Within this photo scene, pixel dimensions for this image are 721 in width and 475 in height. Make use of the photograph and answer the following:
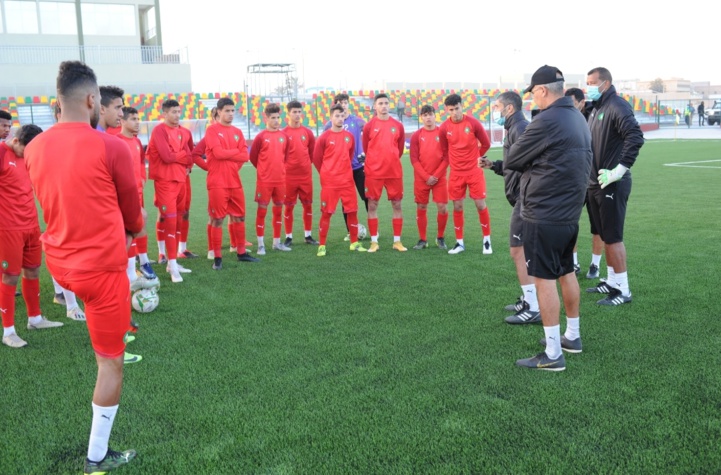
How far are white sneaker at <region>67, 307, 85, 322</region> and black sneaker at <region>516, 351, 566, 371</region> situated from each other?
4.09 meters

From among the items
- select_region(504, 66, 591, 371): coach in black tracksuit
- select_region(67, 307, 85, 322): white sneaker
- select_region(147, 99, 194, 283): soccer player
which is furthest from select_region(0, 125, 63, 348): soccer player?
select_region(504, 66, 591, 371): coach in black tracksuit

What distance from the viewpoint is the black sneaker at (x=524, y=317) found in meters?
5.57

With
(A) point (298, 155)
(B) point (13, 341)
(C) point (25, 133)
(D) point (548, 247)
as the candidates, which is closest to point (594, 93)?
(D) point (548, 247)

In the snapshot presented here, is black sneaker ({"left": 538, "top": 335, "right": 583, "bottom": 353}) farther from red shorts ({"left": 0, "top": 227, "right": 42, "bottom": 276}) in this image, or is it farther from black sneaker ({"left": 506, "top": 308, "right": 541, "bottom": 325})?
red shorts ({"left": 0, "top": 227, "right": 42, "bottom": 276})

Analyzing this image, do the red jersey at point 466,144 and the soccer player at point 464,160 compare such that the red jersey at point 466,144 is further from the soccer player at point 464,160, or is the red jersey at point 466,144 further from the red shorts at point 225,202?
the red shorts at point 225,202

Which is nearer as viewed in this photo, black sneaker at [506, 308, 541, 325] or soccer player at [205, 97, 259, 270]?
black sneaker at [506, 308, 541, 325]

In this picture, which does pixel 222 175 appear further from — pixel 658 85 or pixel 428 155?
pixel 658 85

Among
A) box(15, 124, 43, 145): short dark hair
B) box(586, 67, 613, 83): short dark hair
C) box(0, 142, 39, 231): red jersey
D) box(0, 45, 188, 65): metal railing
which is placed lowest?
box(0, 142, 39, 231): red jersey

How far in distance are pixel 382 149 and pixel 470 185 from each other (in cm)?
141

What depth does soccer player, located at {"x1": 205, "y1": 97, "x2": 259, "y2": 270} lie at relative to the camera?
8297 mm

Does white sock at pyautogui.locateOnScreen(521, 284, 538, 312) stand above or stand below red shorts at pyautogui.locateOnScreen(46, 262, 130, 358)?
below

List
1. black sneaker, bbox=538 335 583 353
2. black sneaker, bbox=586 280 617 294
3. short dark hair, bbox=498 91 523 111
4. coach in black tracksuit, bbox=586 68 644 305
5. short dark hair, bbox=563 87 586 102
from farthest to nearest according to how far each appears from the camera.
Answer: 1. short dark hair, bbox=563 87 586 102
2. black sneaker, bbox=586 280 617 294
3. short dark hair, bbox=498 91 523 111
4. coach in black tracksuit, bbox=586 68 644 305
5. black sneaker, bbox=538 335 583 353

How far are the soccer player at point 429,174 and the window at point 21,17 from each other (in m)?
36.0

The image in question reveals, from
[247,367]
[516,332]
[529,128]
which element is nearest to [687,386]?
[516,332]
